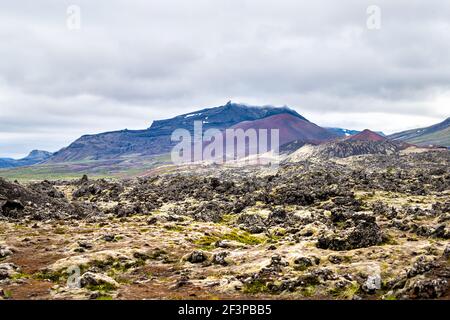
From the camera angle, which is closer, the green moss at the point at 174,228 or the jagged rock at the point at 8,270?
the jagged rock at the point at 8,270

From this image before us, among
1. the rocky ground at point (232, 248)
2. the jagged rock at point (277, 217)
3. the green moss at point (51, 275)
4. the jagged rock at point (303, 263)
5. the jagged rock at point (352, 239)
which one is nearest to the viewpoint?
the rocky ground at point (232, 248)

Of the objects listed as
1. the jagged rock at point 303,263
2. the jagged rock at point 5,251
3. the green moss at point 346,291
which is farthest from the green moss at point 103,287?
the green moss at point 346,291

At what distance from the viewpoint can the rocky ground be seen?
4000 cm

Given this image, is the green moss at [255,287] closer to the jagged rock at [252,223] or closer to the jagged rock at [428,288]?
the jagged rock at [428,288]

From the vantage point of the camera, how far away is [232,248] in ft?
203

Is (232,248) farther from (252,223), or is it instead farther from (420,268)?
(420,268)

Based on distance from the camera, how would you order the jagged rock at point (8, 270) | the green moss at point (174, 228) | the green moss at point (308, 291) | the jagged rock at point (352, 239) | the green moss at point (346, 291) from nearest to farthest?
the green moss at point (346, 291) → the green moss at point (308, 291) → the jagged rock at point (8, 270) → the jagged rock at point (352, 239) → the green moss at point (174, 228)

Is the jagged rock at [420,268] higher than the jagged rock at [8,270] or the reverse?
higher

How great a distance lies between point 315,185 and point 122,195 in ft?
191

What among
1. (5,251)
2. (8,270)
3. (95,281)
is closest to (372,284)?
(95,281)

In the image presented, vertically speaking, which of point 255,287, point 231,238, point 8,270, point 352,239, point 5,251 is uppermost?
point 352,239

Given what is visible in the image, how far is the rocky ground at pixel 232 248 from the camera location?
1575 inches
